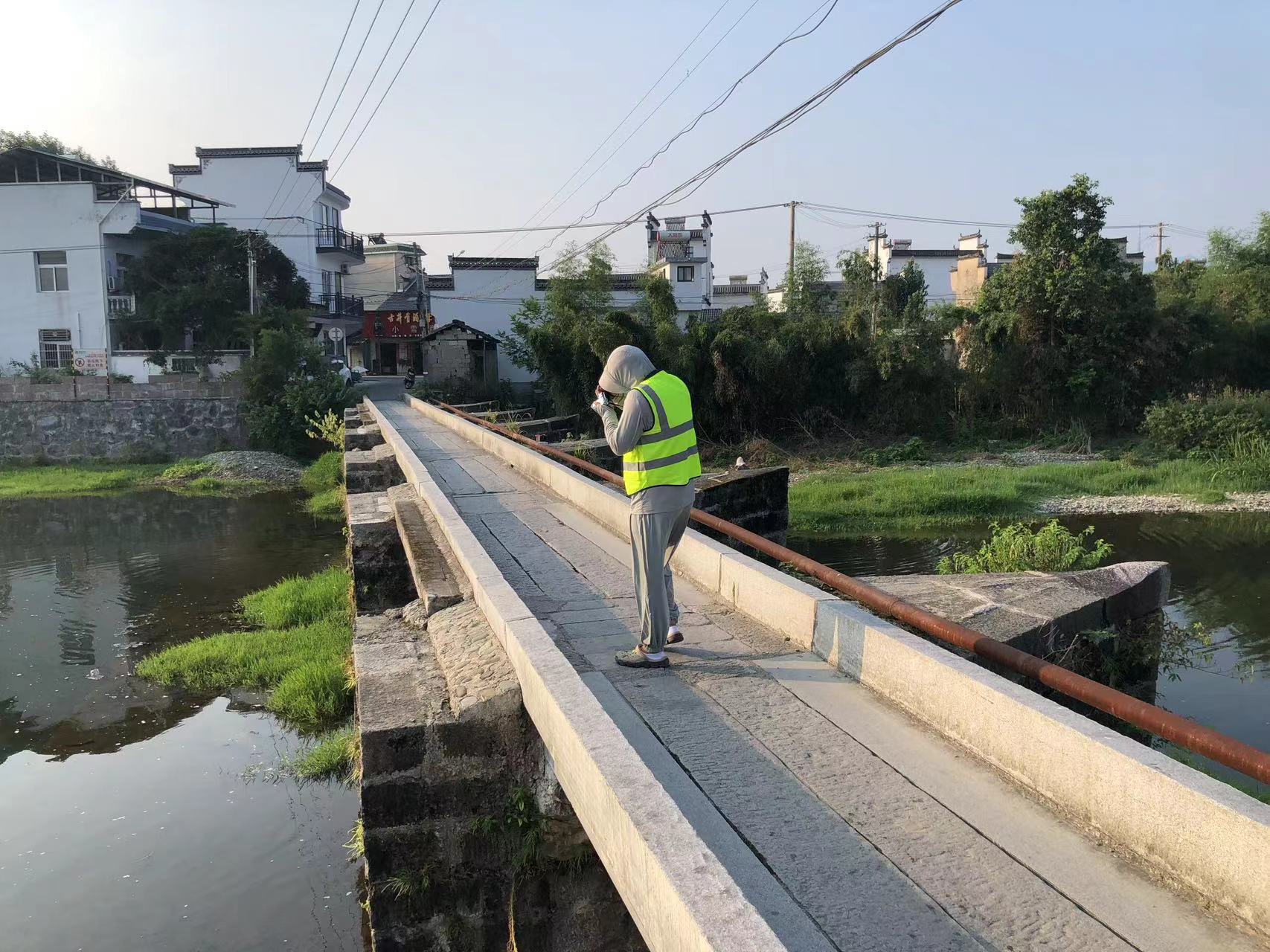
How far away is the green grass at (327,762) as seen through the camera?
25.7ft

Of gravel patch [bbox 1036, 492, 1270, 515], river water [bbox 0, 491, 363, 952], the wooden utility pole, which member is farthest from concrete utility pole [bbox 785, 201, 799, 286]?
river water [bbox 0, 491, 363, 952]

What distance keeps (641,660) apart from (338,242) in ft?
134

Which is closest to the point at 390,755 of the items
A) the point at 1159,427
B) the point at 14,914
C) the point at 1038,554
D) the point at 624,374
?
the point at 624,374

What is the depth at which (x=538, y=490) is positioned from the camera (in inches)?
398

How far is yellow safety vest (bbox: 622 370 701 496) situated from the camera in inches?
180

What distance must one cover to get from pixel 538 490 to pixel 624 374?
18.2ft

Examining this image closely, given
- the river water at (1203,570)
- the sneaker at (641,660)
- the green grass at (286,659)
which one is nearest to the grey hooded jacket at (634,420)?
the sneaker at (641,660)

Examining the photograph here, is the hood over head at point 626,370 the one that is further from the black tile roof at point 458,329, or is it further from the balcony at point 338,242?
the balcony at point 338,242

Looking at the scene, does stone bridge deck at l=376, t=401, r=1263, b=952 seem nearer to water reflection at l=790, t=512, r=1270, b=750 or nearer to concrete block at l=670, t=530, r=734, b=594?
concrete block at l=670, t=530, r=734, b=594

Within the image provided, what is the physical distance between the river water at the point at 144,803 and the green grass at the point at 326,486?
6378mm

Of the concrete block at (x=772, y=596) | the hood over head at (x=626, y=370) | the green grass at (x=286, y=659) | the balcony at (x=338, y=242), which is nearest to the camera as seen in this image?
the hood over head at (x=626, y=370)

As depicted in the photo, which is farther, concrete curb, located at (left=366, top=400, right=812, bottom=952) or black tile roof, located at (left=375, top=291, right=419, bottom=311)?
black tile roof, located at (left=375, top=291, right=419, bottom=311)

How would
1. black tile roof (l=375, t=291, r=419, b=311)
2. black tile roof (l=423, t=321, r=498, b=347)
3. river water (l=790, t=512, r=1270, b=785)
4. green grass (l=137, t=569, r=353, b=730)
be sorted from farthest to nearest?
1. black tile roof (l=375, t=291, r=419, b=311)
2. black tile roof (l=423, t=321, r=498, b=347)
3. green grass (l=137, t=569, r=353, b=730)
4. river water (l=790, t=512, r=1270, b=785)

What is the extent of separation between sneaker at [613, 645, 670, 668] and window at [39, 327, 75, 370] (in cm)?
3208
